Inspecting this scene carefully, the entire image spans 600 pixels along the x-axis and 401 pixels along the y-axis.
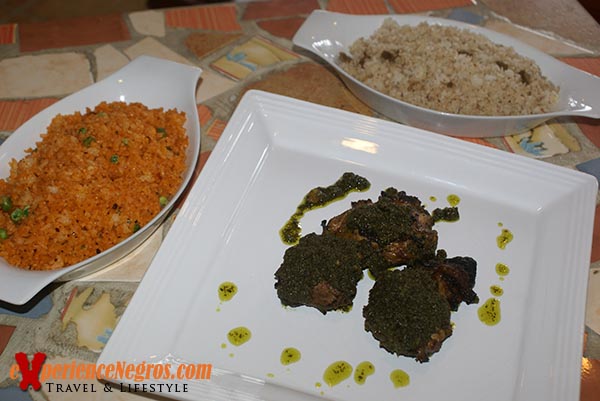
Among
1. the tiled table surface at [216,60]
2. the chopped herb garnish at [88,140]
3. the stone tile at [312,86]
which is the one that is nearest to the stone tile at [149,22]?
the tiled table surface at [216,60]

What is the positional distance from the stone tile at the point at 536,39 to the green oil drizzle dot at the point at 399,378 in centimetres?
245

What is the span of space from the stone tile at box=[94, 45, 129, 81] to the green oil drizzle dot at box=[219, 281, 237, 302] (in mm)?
1764

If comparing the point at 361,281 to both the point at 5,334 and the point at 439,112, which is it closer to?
the point at 439,112

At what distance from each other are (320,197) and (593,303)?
4.07 ft

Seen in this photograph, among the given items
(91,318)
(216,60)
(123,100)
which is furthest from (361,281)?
(216,60)

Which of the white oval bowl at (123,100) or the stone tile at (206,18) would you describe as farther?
the stone tile at (206,18)

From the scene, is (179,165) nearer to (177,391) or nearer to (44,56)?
(177,391)

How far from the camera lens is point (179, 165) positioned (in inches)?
96.3

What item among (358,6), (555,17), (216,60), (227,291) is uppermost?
(555,17)

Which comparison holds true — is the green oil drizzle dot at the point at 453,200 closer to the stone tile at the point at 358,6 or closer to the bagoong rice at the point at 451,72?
the bagoong rice at the point at 451,72

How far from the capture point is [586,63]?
337cm

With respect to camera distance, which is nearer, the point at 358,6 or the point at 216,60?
the point at 216,60

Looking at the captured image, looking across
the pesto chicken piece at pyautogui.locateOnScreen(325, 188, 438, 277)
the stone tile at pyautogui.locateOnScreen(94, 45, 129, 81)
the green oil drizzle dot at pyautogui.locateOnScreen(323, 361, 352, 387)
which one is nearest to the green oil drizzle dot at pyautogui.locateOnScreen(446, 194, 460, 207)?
the pesto chicken piece at pyautogui.locateOnScreen(325, 188, 438, 277)

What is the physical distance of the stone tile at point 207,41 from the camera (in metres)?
3.42
